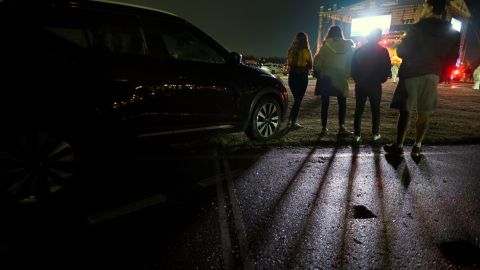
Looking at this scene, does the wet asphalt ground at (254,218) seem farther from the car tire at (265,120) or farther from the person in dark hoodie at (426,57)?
the car tire at (265,120)

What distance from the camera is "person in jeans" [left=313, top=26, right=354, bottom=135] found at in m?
5.45

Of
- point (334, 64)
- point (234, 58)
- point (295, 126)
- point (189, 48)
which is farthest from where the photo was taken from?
point (295, 126)

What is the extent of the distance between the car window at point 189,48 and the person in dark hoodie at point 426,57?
2.35 metres

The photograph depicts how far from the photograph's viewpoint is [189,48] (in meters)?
4.18

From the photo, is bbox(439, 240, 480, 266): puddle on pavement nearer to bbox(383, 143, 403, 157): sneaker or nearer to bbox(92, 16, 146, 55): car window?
bbox(383, 143, 403, 157): sneaker

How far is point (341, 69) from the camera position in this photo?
18.2 feet

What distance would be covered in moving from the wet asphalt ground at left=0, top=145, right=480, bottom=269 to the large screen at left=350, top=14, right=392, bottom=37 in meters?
43.9

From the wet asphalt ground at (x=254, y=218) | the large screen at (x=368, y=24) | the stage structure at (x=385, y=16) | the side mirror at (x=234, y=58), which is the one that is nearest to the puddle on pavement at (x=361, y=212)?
the wet asphalt ground at (x=254, y=218)

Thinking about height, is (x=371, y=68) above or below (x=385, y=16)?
below

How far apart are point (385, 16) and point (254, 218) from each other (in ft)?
158

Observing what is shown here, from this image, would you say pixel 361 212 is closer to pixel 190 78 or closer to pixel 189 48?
pixel 190 78

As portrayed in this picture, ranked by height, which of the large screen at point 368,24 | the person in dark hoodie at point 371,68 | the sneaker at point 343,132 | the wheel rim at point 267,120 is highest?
the large screen at point 368,24

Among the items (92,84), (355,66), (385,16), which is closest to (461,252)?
(92,84)

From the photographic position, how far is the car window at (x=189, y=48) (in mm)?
4000
